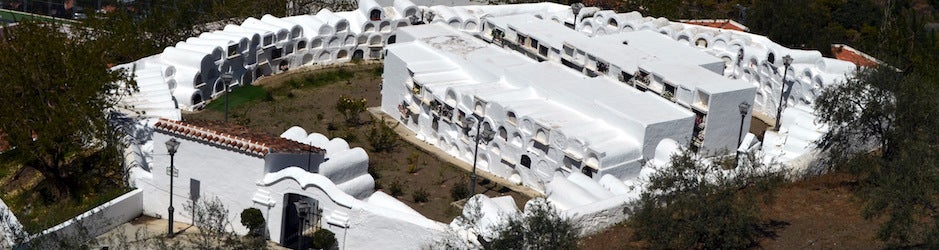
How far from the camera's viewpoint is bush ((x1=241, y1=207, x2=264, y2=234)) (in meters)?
39.3

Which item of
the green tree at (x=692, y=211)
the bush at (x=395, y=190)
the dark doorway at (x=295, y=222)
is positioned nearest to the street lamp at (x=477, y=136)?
the bush at (x=395, y=190)

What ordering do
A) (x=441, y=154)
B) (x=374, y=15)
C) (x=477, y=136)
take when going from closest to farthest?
(x=477, y=136) < (x=441, y=154) < (x=374, y=15)

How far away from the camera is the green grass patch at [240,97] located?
54625 mm

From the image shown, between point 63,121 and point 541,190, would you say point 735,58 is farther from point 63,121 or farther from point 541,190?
point 63,121

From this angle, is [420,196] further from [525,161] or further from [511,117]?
[511,117]

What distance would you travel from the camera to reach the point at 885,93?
134ft

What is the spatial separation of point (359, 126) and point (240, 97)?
20.1 ft

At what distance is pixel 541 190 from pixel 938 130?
14.3m

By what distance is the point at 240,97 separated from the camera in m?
55.8

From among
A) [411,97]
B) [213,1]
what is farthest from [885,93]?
[213,1]

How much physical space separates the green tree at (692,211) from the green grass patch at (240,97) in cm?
2488

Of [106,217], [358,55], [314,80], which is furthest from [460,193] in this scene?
[358,55]

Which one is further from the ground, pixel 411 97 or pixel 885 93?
pixel 885 93

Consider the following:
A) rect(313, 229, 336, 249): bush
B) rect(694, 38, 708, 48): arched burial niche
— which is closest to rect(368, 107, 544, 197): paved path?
rect(313, 229, 336, 249): bush
